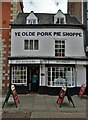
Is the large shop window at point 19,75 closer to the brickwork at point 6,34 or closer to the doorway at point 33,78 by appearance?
the doorway at point 33,78

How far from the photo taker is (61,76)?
2130 centimetres

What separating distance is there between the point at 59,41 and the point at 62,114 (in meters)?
11.1

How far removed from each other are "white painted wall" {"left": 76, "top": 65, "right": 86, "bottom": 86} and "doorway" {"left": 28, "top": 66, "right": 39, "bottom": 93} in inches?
142

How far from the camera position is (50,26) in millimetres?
21859

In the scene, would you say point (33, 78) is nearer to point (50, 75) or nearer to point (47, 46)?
point (50, 75)

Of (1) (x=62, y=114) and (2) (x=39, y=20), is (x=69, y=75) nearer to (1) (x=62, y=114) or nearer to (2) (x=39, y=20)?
(2) (x=39, y=20)

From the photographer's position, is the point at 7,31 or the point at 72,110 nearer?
the point at 72,110

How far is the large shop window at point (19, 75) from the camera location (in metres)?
21.2

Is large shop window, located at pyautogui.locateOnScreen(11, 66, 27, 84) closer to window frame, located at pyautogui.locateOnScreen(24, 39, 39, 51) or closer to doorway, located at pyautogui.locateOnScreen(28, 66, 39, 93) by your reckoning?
doorway, located at pyautogui.locateOnScreen(28, 66, 39, 93)

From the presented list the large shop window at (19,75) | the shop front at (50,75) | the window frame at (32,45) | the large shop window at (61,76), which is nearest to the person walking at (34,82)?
the shop front at (50,75)

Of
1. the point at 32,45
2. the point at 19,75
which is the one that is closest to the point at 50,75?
the point at 19,75

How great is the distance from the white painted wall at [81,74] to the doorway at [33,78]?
362 cm

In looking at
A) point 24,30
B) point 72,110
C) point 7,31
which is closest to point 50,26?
point 24,30

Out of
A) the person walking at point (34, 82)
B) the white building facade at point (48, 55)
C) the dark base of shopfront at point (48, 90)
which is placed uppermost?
the white building facade at point (48, 55)
